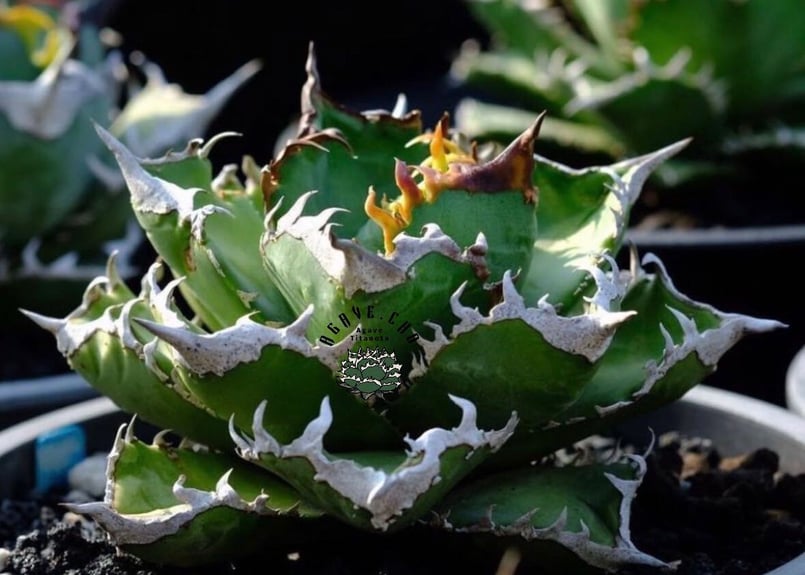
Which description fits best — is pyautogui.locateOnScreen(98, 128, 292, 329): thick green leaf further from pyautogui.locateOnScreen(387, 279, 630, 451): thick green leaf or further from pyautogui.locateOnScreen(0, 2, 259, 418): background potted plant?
pyautogui.locateOnScreen(0, 2, 259, 418): background potted plant

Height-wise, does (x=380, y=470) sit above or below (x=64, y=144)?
above

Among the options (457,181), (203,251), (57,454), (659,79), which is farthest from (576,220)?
(659,79)

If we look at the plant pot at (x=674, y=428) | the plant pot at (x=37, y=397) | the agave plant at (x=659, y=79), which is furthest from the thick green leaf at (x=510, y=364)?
the agave plant at (x=659, y=79)

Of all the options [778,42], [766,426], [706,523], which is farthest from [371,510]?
[778,42]

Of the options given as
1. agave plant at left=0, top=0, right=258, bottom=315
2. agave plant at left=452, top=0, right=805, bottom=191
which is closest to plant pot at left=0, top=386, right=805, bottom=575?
agave plant at left=0, top=0, right=258, bottom=315

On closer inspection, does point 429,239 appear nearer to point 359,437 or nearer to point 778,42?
point 359,437

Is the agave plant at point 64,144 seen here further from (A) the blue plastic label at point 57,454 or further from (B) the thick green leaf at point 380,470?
(B) the thick green leaf at point 380,470

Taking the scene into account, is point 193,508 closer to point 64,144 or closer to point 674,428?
point 674,428

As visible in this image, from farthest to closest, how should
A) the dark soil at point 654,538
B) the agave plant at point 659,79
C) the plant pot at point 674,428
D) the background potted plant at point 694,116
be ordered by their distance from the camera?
1. the agave plant at point 659,79
2. the background potted plant at point 694,116
3. the plant pot at point 674,428
4. the dark soil at point 654,538
